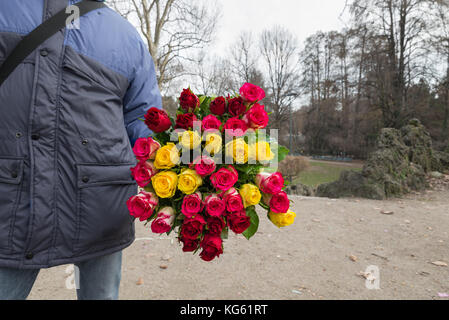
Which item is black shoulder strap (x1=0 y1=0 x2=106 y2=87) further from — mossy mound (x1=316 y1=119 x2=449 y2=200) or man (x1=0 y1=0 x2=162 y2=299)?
mossy mound (x1=316 y1=119 x2=449 y2=200)

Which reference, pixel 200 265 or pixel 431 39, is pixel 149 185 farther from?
pixel 431 39

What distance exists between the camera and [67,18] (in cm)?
121

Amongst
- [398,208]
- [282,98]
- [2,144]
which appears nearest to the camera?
[2,144]

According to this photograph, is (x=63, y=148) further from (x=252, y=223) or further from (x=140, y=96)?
(x=252, y=223)

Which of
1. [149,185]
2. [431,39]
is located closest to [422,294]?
[149,185]

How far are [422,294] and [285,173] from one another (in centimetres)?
1204

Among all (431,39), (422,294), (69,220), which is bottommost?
(422,294)

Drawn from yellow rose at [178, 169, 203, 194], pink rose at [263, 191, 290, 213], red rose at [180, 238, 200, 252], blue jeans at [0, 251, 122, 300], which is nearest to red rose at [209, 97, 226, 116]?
yellow rose at [178, 169, 203, 194]

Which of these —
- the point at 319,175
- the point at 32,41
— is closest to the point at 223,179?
the point at 32,41

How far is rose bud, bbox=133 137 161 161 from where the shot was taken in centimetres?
112

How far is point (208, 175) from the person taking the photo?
3.86 ft

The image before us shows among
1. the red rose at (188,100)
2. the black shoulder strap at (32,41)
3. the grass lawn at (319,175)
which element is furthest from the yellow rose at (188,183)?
the grass lawn at (319,175)

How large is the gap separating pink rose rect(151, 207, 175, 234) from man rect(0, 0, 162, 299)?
32 centimetres

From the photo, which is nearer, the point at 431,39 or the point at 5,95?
the point at 5,95
